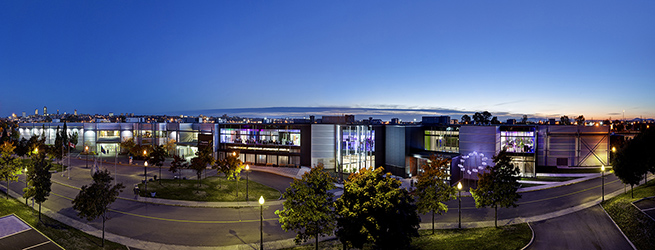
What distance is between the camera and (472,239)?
21406 mm

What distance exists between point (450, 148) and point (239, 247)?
133 ft

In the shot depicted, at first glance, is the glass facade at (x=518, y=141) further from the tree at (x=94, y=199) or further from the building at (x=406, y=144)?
the tree at (x=94, y=199)

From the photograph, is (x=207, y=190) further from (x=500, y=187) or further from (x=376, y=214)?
(x=500, y=187)

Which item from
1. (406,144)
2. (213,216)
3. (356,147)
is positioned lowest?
(213,216)

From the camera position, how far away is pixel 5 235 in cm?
2214

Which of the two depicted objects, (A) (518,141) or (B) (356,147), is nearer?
(A) (518,141)

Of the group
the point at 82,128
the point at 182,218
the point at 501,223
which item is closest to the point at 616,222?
the point at 501,223

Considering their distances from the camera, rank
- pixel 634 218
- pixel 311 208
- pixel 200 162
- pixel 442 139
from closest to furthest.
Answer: pixel 311 208 → pixel 634 218 → pixel 200 162 → pixel 442 139

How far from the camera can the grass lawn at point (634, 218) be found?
21141mm

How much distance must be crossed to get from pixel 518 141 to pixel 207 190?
4859 cm

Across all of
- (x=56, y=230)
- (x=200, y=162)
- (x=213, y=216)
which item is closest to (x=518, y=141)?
(x=213, y=216)

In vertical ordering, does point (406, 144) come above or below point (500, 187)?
above

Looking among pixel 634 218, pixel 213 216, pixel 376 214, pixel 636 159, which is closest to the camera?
pixel 376 214

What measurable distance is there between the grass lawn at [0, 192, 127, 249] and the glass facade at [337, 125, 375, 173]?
120ft
